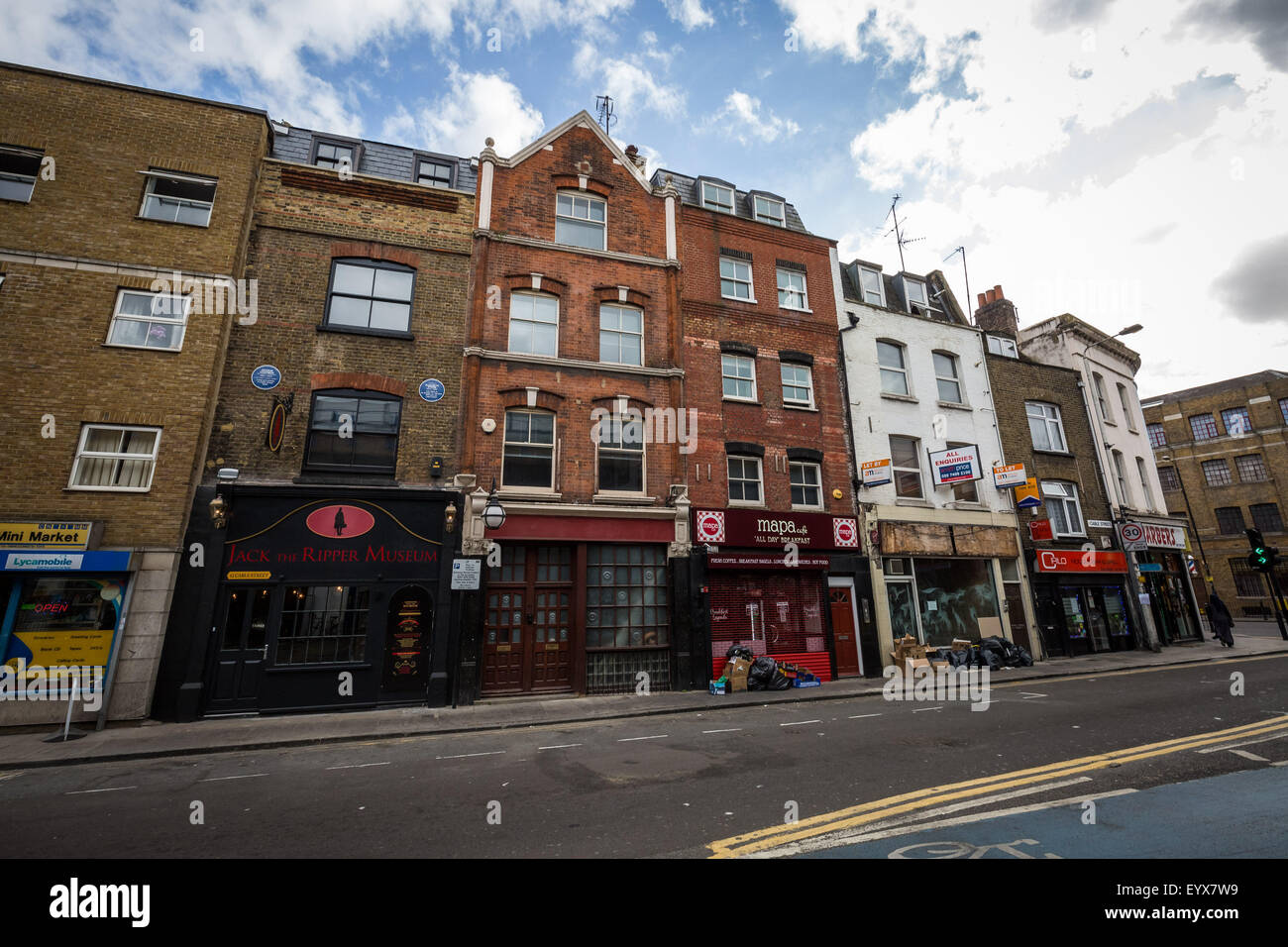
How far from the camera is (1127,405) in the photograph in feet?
85.0

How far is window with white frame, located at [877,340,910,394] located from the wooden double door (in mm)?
13380

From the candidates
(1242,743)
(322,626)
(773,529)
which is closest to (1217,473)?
(773,529)

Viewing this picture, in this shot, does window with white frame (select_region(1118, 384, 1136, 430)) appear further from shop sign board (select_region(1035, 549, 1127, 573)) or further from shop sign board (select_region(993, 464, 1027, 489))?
shop sign board (select_region(993, 464, 1027, 489))

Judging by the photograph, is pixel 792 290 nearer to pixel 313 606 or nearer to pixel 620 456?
pixel 620 456

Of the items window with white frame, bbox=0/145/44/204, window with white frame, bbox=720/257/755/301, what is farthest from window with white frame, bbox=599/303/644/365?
window with white frame, bbox=0/145/44/204

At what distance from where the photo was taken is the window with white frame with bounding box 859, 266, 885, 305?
20984 mm

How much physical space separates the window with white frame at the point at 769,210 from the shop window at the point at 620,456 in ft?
34.1

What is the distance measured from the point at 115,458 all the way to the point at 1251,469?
57.4 meters

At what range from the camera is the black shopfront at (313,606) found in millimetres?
11164

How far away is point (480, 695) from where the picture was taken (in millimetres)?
12500

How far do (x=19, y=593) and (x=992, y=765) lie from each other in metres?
16.6
